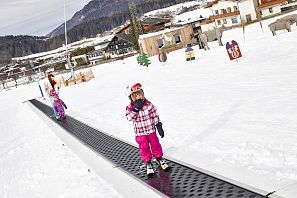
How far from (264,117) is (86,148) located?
4146mm

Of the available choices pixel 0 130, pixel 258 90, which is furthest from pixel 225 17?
pixel 258 90

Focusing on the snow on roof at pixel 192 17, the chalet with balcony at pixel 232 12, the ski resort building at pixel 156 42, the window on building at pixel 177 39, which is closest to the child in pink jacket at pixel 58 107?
the ski resort building at pixel 156 42

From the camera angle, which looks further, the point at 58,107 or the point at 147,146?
the point at 58,107

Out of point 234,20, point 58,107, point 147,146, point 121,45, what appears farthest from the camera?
point 121,45

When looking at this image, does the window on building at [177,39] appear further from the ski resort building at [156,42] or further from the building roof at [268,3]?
the building roof at [268,3]

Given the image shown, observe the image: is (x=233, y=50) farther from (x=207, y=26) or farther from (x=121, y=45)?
(x=121, y=45)

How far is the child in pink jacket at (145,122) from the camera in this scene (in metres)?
5.62

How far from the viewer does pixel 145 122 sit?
5.69 metres

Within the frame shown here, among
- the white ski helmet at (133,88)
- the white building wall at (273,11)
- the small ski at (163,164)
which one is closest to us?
the white ski helmet at (133,88)

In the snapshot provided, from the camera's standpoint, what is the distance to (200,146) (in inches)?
253

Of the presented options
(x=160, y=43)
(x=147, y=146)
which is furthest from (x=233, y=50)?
(x=160, y=43)

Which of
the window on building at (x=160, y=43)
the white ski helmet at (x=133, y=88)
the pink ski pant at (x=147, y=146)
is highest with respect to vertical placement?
the window on building at (x=160, y=43)

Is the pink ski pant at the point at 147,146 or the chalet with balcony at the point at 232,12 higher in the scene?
the chalet with balcony at the point at 232,12

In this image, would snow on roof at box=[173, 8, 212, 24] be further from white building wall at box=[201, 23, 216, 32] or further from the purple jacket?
the purple jacket
